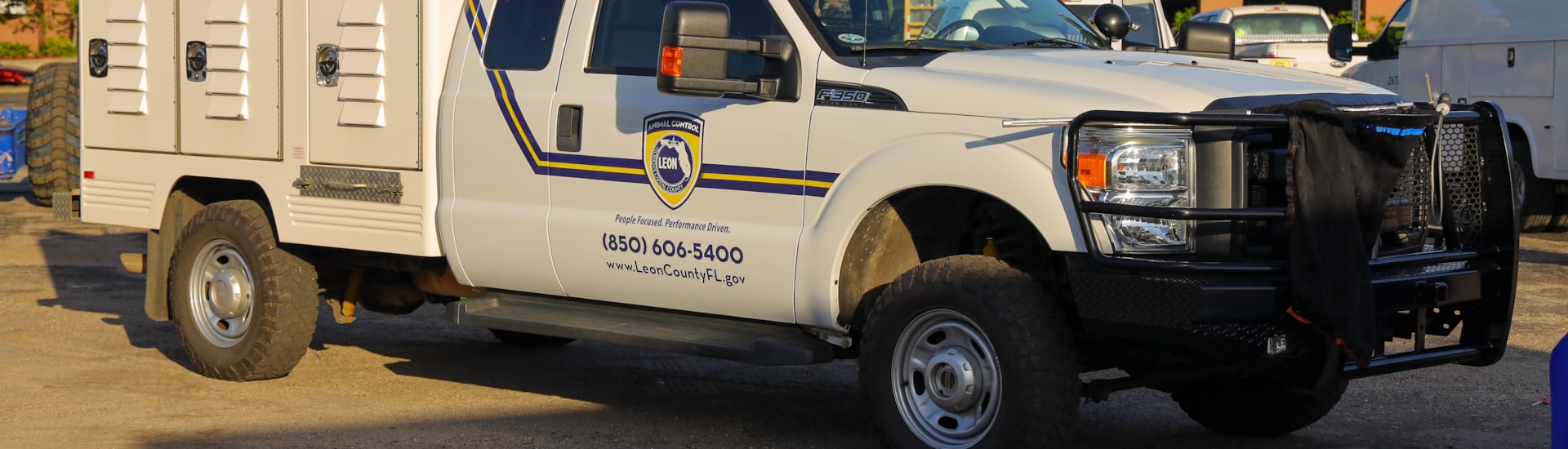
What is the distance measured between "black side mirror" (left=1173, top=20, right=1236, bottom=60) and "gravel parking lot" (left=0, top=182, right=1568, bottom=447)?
1466 mm

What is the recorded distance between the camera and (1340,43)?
47.8ft

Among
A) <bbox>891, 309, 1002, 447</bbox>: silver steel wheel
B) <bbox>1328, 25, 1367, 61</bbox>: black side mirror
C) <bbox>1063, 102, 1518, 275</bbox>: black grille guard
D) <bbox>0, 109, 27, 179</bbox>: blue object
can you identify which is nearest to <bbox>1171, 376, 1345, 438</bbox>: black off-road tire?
<bbox>1063, 102, 1518, 275</bbox>: black grille guard

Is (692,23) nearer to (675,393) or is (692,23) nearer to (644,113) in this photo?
(644,113)

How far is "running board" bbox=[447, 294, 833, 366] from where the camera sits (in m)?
5.93

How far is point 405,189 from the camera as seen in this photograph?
7020 millimetres

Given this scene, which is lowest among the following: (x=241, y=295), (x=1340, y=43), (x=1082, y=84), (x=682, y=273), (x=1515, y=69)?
(x=241, y=295)

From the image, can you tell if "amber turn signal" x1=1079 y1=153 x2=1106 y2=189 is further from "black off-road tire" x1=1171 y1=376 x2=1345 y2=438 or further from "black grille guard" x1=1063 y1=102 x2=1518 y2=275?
"black off-road tire" x1=1171 y1=376 x2=1345 y2=438

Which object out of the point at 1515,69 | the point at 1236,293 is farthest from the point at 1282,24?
the point at 1236,293

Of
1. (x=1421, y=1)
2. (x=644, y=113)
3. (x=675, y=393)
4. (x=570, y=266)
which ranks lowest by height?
(x=675, y=393)

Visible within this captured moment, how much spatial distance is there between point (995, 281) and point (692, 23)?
1.28 m

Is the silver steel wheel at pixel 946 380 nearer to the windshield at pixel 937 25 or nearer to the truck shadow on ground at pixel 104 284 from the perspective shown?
the windshield at pixel 937 25

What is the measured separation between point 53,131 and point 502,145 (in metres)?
8.55

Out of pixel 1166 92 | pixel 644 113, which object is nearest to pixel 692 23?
pixel 644 113

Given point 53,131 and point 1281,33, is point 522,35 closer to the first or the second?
point 53,131
